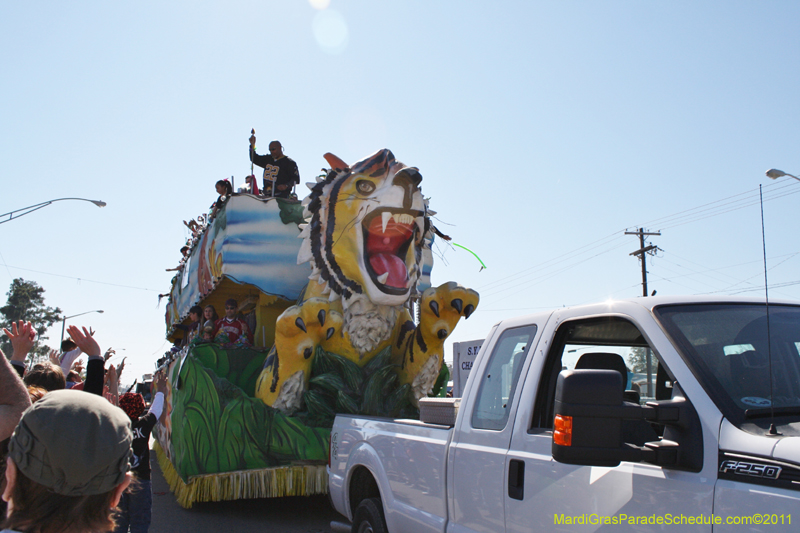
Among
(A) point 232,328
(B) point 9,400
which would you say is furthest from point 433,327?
(B) point 9,400

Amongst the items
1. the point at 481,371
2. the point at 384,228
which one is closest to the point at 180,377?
the point at 384,228

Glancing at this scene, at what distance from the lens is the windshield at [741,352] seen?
6.87ft

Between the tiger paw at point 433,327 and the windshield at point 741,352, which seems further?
the tiger paw at point 433,327

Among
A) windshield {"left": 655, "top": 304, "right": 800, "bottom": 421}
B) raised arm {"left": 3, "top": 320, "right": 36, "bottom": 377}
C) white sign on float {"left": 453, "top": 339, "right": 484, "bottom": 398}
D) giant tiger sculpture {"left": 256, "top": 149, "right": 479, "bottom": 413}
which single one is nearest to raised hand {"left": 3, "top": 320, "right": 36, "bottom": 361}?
raised arm {"left": 3, "top": 320, "right": 36, "bottom": 377}

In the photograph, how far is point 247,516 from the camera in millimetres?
7492

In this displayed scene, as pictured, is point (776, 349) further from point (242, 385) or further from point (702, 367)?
point (242, 385)

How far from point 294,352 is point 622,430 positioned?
18.2 ft

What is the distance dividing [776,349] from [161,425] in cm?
1065

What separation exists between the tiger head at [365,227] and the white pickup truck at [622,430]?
14.1 feet

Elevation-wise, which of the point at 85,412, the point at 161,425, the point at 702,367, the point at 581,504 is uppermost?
the point at 702,367

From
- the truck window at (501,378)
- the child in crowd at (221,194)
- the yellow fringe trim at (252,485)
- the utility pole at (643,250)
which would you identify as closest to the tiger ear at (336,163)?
the child in crowd at (221,194)

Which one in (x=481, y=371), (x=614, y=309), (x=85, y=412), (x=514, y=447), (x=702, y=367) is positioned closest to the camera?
(x=85, y=412)

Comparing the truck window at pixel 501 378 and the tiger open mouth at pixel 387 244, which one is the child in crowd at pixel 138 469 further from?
the tiger open mouth at pixel 387 244

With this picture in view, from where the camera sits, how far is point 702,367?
7.11ft
